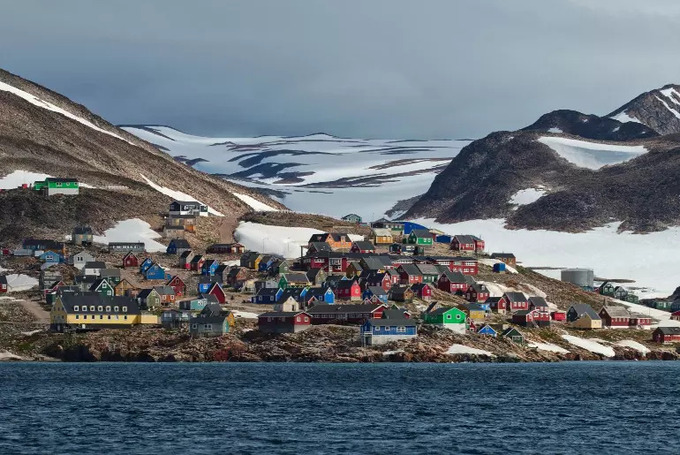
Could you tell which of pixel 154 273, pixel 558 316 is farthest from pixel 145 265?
pixel 558 316

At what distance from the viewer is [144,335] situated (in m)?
156

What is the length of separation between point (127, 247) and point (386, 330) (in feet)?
179

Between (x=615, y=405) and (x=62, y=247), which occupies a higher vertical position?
(x=62, y=247)

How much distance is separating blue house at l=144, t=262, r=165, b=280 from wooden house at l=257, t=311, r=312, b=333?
29.8m

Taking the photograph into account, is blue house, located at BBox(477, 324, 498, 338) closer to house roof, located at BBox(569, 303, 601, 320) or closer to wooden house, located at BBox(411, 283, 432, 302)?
wooden house, located at BBox(411, 283, 432, 302)

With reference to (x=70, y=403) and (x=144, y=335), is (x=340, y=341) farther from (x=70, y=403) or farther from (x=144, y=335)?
(x=70, y=403)

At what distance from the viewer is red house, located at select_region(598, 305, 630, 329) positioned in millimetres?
192750

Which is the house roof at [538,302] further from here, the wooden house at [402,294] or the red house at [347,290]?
the red house at [347,290]

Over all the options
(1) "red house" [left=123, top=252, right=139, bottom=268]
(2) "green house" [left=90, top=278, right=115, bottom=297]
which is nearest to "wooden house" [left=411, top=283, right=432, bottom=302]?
(1) "red house" [left=123, top=252, right=139, bottom=268]

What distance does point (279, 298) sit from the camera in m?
173

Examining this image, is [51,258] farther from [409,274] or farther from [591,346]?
[591,346]

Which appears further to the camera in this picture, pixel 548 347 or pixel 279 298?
pixel 279 298

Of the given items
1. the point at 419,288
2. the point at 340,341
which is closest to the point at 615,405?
the point at 340,341

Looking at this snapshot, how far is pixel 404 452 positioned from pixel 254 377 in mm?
50907
